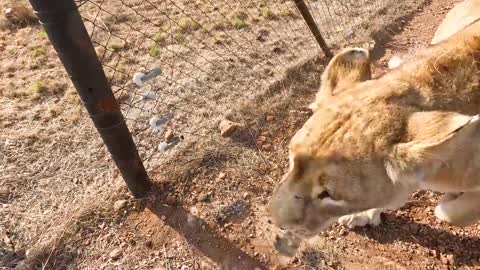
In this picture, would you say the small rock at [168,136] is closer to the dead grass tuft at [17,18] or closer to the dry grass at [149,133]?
the dry grass at [149,133]

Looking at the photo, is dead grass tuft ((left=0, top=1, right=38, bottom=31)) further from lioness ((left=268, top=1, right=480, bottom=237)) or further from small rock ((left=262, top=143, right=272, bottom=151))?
lioness ((left=268, top=1, right=480, bottom=237))

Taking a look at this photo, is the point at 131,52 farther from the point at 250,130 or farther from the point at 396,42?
the point at 396,42

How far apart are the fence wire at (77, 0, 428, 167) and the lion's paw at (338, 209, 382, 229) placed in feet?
5.79

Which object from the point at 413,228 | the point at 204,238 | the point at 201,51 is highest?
the point at 201,51

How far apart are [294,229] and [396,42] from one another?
4.88 metres

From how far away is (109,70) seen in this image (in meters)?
6.20

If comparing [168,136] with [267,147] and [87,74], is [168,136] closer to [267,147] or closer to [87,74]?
[267,147]

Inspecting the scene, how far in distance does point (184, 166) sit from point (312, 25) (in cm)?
268

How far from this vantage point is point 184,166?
15.4 feet

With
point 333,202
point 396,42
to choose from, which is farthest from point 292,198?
point 396,42

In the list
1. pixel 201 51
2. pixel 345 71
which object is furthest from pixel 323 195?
pixel 201 51

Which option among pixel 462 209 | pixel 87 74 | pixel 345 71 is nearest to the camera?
pixel 345 71

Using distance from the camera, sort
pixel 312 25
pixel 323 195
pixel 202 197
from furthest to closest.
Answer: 1. pixel 312 25
2. pixel 202 197
3. pixel 323 195

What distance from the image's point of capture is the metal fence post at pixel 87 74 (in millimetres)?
2949
